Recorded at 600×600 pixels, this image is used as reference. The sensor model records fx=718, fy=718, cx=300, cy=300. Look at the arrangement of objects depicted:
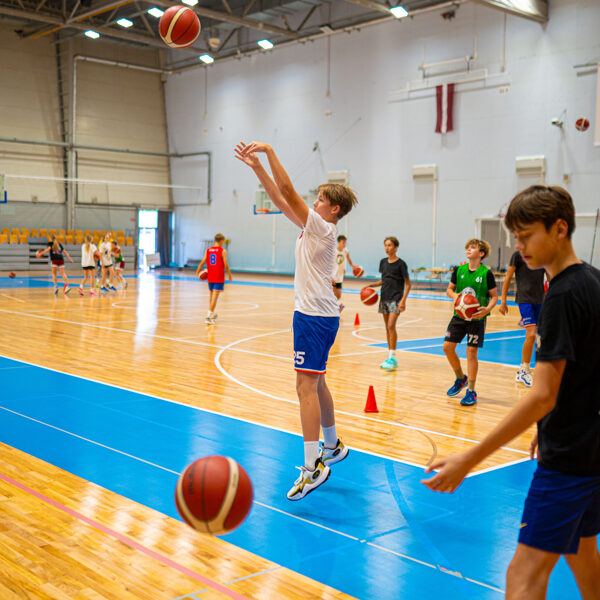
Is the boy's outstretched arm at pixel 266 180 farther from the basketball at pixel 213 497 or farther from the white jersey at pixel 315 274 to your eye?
the basketball at pixel 213 497

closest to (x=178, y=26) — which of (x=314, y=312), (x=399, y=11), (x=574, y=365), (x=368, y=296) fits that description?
(x=368, y=296)

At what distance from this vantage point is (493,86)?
23750 mm

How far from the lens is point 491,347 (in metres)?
12.0

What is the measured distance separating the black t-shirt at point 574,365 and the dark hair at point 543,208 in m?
0.17

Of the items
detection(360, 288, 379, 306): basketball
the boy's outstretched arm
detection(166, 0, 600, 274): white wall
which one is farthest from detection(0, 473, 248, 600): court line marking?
detection(166, 0, 600, 274): white wall

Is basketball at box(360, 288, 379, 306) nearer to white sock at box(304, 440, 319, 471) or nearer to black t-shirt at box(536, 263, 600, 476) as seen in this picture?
white sock at box(304, 440, 319, 471)

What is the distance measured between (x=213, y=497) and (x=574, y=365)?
1745mm

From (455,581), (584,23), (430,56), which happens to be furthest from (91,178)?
(455,581)

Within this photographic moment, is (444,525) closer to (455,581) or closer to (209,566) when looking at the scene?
(455,581)

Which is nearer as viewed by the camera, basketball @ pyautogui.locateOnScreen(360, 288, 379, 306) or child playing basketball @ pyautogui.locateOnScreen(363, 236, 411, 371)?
child playing basketball @ pyautogui.locateOnScreen(363, 236, 411, 371)

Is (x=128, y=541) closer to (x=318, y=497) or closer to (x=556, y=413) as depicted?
(x=318, y=497)

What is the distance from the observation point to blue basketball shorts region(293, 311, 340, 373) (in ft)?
15.0

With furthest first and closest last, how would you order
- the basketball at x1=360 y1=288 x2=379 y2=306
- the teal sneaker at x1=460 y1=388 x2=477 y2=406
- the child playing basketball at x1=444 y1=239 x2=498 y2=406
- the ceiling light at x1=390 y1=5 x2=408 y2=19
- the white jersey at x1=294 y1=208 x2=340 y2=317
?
the ceiling light at x1=390 y1=5 x2=408 y2=19, the basketball at x1=360 y1=288 x2=379 y2=306, the child playing basketball at x1=444 y1=239 x2=498 y2=406, the teal sneaker at x1=460 y1=388 x2=477 y2=406, the white jersey at x1=294 y1=208 x2=340 y2=317

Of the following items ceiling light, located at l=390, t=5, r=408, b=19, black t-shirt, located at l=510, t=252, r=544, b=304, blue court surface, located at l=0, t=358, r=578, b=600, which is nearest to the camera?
blue court surface, located at l=0, t=358, r=578, b=600
